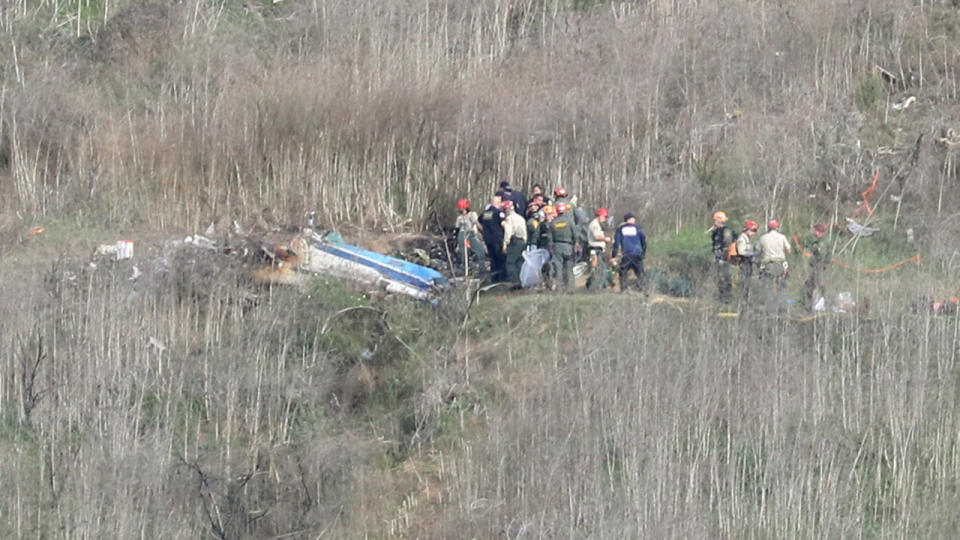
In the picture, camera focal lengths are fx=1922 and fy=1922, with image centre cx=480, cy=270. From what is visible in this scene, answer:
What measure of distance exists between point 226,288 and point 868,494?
308 inches

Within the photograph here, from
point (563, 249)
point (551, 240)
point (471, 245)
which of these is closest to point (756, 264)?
point (563, 249)

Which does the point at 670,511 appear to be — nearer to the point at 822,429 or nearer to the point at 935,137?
the point at 822,429

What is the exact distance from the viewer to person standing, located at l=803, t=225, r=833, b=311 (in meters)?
21.0

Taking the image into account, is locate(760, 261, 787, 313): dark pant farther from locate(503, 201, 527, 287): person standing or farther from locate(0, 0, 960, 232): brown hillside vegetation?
locate(0, 0, 960, 232): brown hillside vegetation

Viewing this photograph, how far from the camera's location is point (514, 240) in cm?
2194

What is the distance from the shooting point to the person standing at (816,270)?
20953 mm

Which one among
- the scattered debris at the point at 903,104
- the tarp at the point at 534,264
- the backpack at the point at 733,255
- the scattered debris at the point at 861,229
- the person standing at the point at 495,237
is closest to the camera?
the backpack at the point at 733,255

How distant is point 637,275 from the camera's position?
21.6 meters

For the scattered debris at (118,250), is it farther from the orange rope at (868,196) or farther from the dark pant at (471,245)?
the orange rope at (868,196)

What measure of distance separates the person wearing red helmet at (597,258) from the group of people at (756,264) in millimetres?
1272

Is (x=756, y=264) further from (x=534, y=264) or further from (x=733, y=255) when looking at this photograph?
(x=534, y=264)

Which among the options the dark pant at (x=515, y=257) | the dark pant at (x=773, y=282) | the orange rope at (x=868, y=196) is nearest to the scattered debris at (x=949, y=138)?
the orange rope at (x=868, y=196)

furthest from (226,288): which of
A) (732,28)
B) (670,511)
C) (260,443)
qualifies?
(732,28)

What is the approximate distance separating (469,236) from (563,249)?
1.68 meters
